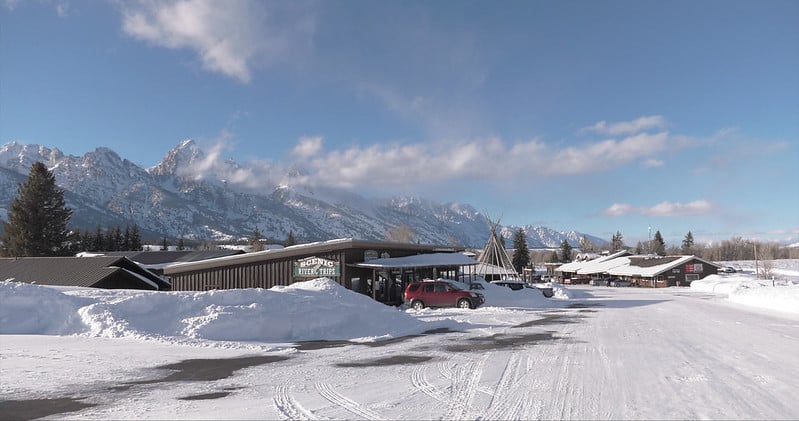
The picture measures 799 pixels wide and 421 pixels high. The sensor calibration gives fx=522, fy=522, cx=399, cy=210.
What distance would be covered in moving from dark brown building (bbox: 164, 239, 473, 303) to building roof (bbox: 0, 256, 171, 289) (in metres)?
4.01

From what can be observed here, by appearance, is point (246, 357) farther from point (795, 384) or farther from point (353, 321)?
point (795, 384)

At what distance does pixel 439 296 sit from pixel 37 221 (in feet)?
150

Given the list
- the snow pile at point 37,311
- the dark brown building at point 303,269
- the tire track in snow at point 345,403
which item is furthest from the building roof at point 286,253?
the tire track in snow at point 345,403

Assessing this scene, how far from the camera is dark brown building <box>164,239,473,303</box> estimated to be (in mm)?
27844

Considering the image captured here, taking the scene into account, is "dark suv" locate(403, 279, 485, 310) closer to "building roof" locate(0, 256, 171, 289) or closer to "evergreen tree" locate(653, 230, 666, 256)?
"building roof" locate(0, 256, 171, 289)

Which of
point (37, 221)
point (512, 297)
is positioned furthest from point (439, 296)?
point (37, 221)

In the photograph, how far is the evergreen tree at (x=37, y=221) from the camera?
51.0m

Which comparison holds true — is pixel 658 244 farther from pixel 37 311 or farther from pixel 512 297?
pixel 37 311

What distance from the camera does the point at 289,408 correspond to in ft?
23.7

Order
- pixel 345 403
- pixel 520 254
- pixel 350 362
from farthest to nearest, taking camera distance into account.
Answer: pixel 520 254 → pixel 350 362 → pixel 345 403

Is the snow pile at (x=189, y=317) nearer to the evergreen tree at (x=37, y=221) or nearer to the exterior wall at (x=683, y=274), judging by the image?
the evergreen tree at (x=37, y=221)

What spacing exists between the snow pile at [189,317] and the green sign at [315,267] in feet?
32.8

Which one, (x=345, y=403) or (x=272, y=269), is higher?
(x=272, y=269)

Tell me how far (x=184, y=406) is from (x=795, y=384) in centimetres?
999
